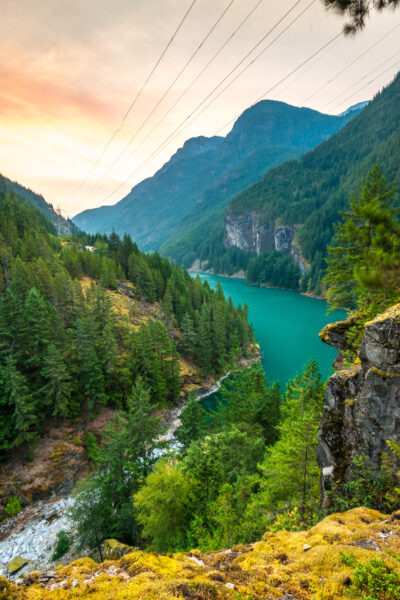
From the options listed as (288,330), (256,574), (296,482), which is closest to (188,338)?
(288,330)

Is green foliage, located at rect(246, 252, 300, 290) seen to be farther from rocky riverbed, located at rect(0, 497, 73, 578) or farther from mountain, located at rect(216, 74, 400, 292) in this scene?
rocky riverbed, located at rect(0, 497, 73, 578)

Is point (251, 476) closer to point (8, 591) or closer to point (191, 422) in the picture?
point (191, 422)

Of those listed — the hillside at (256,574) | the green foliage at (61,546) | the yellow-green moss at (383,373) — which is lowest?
the green foliage at (61,546)

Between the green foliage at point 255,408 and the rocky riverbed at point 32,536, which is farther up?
the green foliage at point 255,408

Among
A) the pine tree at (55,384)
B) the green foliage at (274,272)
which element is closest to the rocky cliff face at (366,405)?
the pine tree at (55,384)

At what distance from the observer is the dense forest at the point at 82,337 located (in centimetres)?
2605

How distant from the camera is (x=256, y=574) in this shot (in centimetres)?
429

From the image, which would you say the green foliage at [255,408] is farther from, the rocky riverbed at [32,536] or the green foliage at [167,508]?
the rocky riverbed at [32,536]

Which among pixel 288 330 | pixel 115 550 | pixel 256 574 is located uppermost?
pixel 256 574

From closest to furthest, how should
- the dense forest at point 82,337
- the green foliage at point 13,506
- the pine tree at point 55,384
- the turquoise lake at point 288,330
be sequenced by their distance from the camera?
the green foliage at point 13,506, the pine tree at point 55,384, the dense forest at point 82,337, the turquoise lake at point 288,330

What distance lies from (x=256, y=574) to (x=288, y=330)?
228 ft

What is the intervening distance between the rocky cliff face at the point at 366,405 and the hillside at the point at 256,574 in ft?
9.07

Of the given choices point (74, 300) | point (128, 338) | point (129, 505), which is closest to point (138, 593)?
point (129, 505)

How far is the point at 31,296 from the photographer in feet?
92.5
